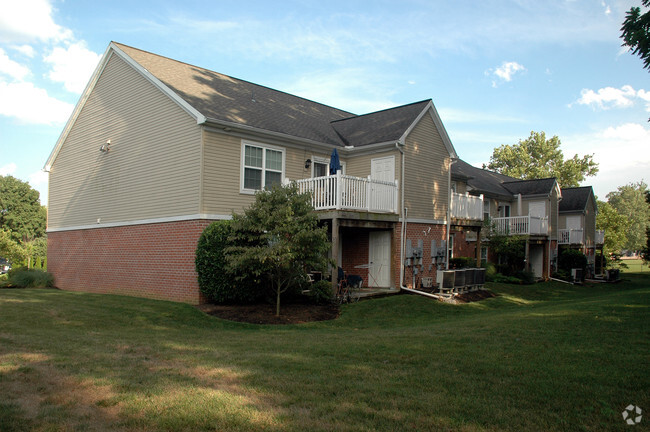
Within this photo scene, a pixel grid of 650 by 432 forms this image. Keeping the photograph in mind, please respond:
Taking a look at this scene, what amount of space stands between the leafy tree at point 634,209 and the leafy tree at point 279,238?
87.6 meters

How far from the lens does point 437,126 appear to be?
20672mm

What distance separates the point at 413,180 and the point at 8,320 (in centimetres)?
1424

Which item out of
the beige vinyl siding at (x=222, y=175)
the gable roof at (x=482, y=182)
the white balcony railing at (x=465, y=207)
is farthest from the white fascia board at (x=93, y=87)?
the gable roof at (x=482, y=182)

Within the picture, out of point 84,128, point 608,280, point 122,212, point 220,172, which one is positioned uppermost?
point 84,128

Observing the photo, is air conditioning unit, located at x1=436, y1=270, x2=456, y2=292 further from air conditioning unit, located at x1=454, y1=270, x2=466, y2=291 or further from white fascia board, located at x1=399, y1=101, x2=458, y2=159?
white fascia board, located at x1=399, y1=101, x2=458, y2=159

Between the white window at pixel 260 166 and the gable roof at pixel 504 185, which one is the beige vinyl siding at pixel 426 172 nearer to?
the white window at pixel 260 166

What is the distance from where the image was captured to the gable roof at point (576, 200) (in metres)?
36.9

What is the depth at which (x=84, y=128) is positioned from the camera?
2066 centimetres

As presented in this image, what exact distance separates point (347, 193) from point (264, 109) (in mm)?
5425

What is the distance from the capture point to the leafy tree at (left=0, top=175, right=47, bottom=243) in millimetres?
57188

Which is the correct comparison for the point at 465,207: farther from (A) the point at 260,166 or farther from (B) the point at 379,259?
(A) the point at 260,166

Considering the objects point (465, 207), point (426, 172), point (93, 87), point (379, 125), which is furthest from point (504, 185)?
point (93, 87)

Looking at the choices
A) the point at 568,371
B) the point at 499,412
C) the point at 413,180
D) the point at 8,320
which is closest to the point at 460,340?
the point at 568,371

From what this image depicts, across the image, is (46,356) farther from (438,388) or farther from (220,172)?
(220,172)
